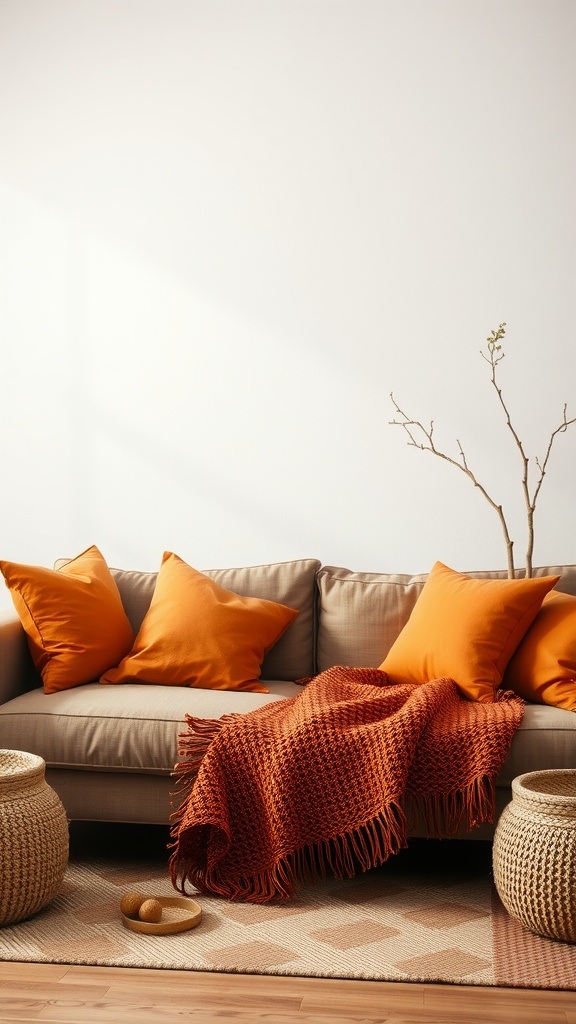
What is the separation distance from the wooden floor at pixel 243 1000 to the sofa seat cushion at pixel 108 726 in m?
0.66

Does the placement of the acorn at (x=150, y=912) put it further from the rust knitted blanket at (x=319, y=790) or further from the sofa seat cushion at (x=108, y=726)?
the sofa seat cushion at (x=108, y=726)

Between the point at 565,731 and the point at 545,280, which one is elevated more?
the point at 545,280

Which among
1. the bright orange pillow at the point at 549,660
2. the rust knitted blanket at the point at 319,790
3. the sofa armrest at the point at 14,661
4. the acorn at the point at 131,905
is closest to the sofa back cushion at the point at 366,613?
the bright orange pillow at the point at 549,660

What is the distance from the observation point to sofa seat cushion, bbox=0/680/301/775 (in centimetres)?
265

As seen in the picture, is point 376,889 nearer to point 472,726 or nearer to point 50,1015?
point 472,726

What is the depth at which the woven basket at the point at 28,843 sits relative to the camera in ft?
7.25

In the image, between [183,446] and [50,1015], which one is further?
[183,446]

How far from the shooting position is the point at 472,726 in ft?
→ 8.29

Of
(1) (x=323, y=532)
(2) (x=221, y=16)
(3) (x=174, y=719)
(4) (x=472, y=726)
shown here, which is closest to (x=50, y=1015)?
(3) (x=174, y=719)

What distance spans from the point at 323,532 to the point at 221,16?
77.8 inches

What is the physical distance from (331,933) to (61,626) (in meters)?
1.26

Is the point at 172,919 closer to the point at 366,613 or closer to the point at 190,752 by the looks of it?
the point at 190,752

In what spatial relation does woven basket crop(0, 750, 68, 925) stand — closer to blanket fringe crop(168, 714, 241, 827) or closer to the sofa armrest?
blanket fringe crop(168, 714, 241, 827)

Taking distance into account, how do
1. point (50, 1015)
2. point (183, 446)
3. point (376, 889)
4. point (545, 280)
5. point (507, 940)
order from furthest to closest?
point (183, 446) → point (545, 280) → point (376, 889) → point (507, 940) → point (50, 1015)
